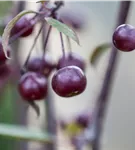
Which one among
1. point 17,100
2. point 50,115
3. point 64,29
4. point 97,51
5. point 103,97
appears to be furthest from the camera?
point 17,100

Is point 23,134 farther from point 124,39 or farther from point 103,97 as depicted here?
point 124,39

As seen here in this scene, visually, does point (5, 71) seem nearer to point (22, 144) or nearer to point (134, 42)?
point (134, 42)

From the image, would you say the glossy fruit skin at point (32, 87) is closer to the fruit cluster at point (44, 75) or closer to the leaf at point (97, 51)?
the fruit cluster at point (44, 75)

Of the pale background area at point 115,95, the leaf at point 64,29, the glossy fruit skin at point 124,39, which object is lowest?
the pale background area at point 115,95

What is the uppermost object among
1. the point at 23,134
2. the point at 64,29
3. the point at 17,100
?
the point at 64,29

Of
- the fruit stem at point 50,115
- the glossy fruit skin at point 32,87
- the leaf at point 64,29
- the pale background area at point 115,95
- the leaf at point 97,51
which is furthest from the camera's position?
the pale background area at point 115,95

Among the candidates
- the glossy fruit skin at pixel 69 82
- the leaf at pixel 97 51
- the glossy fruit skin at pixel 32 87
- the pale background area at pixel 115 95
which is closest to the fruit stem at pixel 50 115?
the leaf at pixel 97 51

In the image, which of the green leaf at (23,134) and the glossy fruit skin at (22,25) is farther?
the green leaf at (23,134)

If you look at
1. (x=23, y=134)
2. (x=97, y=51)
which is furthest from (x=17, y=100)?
(x=97, y=51)
